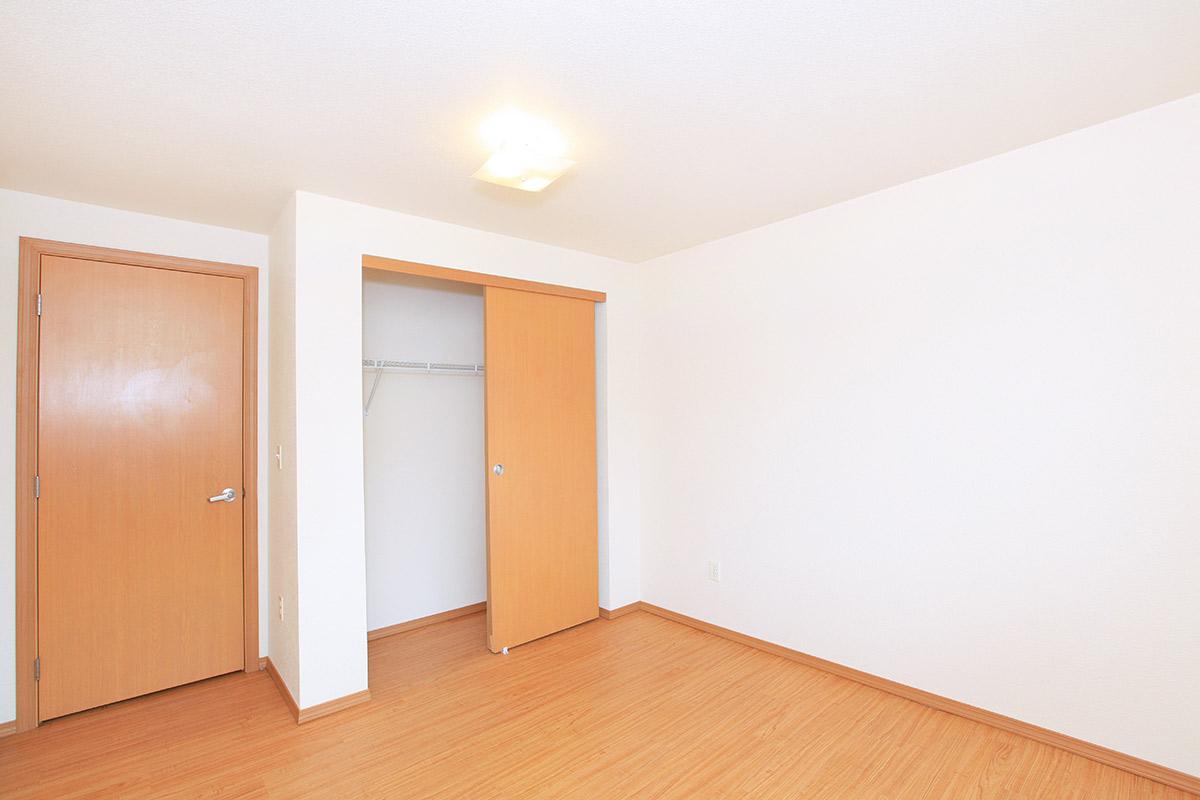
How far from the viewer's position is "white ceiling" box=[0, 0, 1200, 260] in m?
1.52

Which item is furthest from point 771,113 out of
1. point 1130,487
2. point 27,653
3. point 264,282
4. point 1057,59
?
point 27,653

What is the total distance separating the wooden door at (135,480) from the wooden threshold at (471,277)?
2.94 feet

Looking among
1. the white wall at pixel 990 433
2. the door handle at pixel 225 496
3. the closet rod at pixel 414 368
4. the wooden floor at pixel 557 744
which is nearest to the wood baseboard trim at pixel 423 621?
the wooden floor at pixel 557 744

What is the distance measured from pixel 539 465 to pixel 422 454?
0.81 meters

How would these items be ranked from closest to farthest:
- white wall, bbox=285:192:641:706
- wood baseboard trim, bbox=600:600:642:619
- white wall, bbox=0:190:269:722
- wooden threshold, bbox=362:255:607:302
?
white wall, bbox=0:190:269:722, white wall, bbox=285:192:641:706, wooden threshold, bbox=362:255:607:302, wood baseboard trim, bbox=600:600:642:619

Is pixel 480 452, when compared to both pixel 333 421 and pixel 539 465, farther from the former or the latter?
pixel 333 421

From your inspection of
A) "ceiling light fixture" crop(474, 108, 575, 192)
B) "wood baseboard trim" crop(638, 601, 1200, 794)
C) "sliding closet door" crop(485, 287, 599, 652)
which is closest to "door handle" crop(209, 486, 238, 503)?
"sliding closet door" crop(485, 287, 599, 652)

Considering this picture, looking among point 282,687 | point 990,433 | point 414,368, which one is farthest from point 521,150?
point 282,687

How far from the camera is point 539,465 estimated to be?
355 cm

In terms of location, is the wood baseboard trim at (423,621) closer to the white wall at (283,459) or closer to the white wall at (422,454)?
the white wall at (422,454)

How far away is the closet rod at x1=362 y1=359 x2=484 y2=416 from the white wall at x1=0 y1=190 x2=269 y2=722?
97cm

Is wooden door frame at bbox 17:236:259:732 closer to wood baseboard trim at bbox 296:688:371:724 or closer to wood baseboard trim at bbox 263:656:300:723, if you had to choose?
wood baseboard trim at bbox 263:656:300:723

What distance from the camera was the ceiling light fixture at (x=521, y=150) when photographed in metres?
2.07

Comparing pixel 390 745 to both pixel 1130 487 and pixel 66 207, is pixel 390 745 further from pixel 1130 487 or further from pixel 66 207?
pixel 1130 487
